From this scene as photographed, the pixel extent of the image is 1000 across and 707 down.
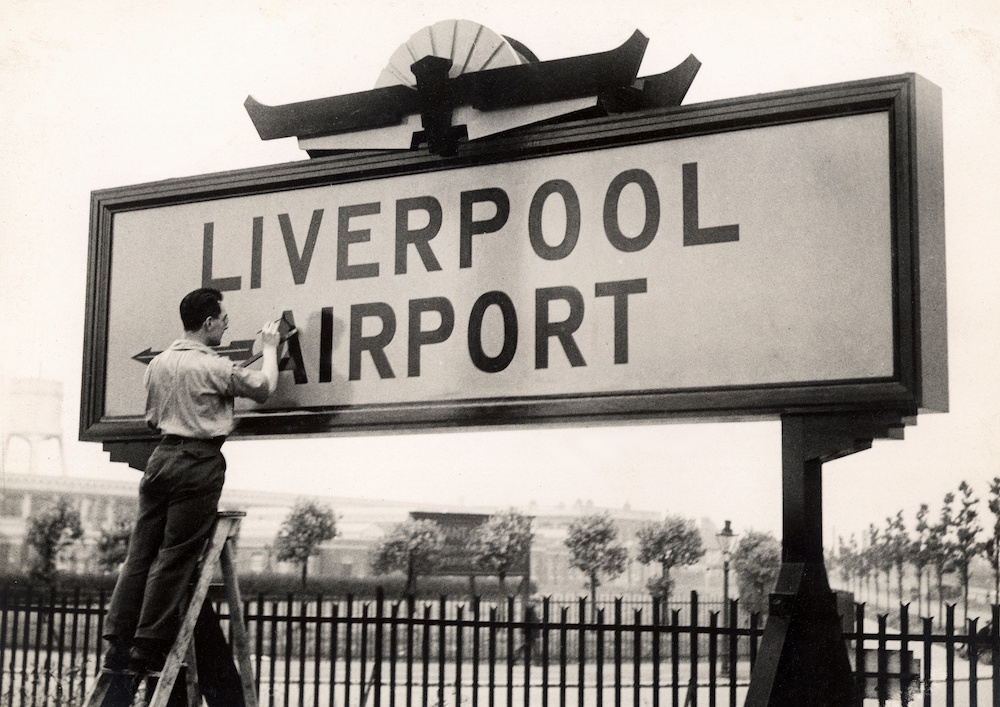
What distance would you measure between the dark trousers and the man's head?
0.63 m

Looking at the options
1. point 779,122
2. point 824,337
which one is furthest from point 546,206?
point 824,337

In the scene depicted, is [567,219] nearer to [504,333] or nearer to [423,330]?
[504,333]

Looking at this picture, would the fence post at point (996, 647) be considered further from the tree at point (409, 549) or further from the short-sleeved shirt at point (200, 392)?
the tree at point (409, 549)

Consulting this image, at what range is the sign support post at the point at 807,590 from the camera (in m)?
4.49

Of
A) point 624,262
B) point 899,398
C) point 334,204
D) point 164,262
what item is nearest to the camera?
point 899,398

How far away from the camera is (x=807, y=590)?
4574 millimetres

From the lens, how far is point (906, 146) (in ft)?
15.0

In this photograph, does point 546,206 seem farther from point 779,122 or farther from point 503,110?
point 779,122

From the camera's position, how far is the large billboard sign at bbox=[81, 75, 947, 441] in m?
4.64

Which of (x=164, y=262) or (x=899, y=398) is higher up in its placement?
(x=164, y=262)

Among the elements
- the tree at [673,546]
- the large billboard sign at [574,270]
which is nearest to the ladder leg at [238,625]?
the large billboard sign at [574,270]

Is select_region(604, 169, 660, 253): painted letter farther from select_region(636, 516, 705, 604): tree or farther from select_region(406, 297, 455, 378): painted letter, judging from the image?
select_region(636, 516, 705, 604): tree

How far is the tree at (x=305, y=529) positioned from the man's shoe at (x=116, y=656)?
2636 inches

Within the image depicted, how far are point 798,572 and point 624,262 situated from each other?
1.67 meters
